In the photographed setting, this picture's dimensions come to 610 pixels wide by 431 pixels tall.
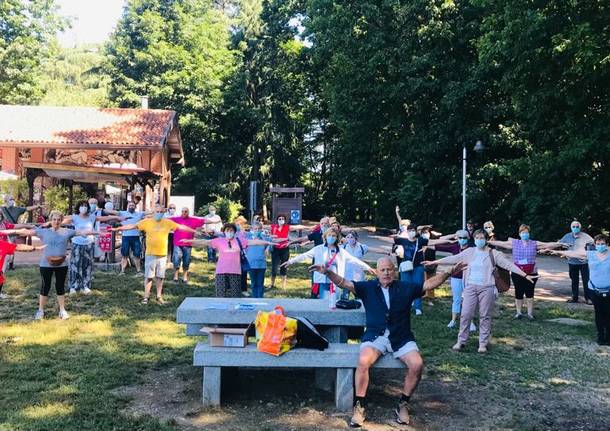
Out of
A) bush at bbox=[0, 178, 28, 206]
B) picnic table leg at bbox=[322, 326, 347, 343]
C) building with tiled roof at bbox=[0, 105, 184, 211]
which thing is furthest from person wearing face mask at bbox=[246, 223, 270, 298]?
bush at bbox=[0, 178, 28, 206]

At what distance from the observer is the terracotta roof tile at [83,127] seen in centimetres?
1930

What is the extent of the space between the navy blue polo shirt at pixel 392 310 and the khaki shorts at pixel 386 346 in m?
0.04

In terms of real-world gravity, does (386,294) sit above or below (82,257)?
above

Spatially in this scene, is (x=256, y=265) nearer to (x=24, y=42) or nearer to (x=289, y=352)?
(x=289, y=352)

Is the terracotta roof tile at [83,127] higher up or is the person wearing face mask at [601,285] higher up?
A: the terracotta roof tile at [83,127]

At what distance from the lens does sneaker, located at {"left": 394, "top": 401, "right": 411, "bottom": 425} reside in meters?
5.23

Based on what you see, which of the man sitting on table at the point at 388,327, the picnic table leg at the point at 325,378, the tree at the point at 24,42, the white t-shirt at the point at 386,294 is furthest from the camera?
the tree at the point at 24,42

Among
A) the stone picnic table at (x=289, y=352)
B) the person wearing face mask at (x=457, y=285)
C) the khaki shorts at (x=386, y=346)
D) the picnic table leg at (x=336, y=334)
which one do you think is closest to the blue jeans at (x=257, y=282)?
the person wearing face mask at (x=457, y=285)

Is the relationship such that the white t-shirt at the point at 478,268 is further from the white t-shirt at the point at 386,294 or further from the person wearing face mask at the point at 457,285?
the white t-shirt at the point at 386,294

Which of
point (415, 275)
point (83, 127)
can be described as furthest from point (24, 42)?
point (415, 275)

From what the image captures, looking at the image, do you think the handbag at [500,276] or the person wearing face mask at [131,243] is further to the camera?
the person wearing face mask at [131,243]

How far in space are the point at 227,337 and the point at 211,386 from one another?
49 centimetres

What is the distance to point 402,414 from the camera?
526 cm

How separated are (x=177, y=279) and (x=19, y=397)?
7.56 meters
